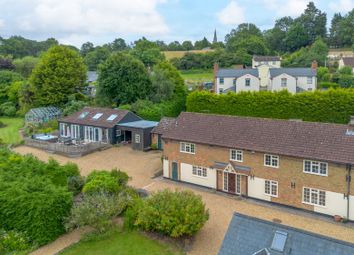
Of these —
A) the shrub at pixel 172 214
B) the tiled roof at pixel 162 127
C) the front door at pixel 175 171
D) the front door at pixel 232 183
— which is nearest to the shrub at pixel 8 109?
the tiled roof at pixel 162 127

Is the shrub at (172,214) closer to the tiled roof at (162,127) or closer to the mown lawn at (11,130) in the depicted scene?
the tiled roof at (162,127)

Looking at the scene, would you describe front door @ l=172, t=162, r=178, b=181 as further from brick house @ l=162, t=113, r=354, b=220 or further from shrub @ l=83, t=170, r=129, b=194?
shrub @ l=83, t=170, r=129, b=194

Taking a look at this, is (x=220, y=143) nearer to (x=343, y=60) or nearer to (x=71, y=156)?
(x=71, y=156)

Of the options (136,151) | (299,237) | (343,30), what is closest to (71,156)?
(136,151)

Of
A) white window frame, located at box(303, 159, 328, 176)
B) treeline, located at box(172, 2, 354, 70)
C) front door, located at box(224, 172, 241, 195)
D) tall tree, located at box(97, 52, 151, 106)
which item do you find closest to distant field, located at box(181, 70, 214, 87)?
treeline, located at box(172, 2, 354, 70)

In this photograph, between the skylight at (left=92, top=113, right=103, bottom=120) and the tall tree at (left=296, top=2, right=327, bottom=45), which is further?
the tall tree at (left=296, top=2, right=327, bottom=45)

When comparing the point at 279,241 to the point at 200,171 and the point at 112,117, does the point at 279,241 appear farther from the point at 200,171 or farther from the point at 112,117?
the point at 112,117
